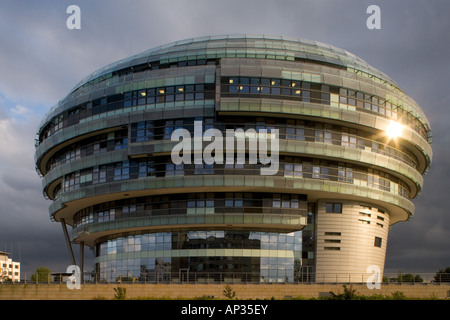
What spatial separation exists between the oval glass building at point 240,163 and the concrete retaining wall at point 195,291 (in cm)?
993

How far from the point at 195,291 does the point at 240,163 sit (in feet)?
57.4

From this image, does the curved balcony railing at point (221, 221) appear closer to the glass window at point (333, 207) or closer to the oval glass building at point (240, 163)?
the oval glass building at point (240, 163)

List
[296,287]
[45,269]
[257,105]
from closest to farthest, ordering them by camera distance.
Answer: [296,287], [257,105], [45,269]

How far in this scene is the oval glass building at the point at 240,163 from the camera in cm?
6925

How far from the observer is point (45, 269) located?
568 feet

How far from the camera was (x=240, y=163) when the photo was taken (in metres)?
69.2

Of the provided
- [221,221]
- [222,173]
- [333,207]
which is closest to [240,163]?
[222,173]

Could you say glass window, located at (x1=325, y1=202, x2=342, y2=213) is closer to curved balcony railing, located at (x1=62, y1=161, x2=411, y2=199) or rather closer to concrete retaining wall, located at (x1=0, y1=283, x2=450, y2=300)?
curved balcony railing, located at (x1=62, y1=161, x2=411, y2=199)

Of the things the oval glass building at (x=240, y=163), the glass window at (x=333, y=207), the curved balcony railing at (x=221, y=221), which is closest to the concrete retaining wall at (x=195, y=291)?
the oval glass building at (x=240, y=163)

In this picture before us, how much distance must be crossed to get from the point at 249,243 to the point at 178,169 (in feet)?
41.0

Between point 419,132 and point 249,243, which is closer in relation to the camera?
point 249,243

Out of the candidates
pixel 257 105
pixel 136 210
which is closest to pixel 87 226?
pixel 136 210
